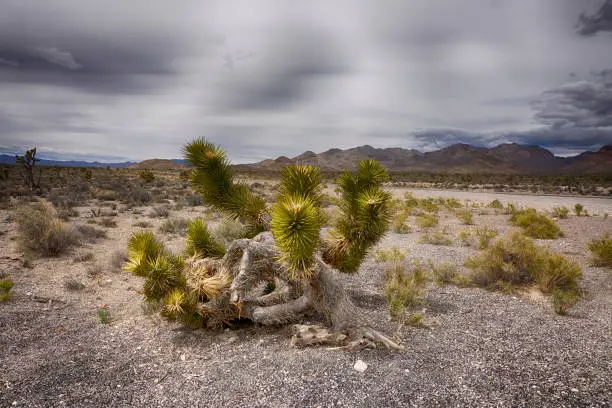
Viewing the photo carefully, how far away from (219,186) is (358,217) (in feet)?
7.61

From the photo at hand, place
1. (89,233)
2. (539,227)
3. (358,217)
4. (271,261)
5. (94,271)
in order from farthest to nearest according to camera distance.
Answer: (539,227), (89,233), (94,271), (271,261), (358,217)

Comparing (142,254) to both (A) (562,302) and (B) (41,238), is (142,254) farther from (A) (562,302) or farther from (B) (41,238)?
(A) (562,302)

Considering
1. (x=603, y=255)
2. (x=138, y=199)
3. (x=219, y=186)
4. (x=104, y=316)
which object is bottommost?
(x=104, y=316)

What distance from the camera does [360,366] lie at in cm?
460

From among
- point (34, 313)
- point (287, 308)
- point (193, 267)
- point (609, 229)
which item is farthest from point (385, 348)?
point (609, 229)

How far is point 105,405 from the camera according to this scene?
13.1ft

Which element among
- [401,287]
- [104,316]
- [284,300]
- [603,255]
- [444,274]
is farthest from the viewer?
[603,255]

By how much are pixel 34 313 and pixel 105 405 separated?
361cm

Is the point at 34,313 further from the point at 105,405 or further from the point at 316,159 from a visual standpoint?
the point at 316,159

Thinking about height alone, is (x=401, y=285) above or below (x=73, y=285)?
above

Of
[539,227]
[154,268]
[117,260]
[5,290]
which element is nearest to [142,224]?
[117,260]

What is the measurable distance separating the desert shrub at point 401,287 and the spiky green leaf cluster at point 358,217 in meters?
1.38

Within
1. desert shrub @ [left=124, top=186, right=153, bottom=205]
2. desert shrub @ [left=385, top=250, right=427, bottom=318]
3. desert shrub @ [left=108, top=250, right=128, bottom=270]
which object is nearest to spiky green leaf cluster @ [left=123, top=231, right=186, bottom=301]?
desert shrub @ [left=385, top=250, right=427, bottom=318]

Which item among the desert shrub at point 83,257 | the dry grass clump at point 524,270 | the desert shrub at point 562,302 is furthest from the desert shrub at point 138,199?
the desert shrub at point 562,302
